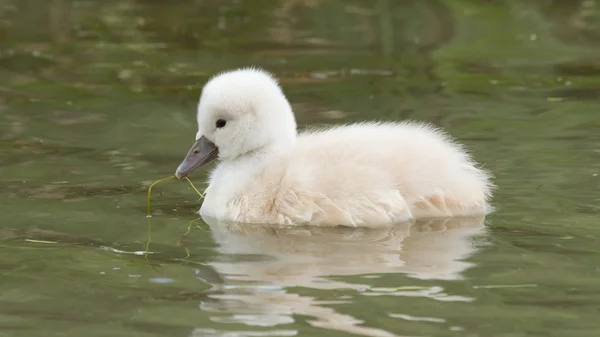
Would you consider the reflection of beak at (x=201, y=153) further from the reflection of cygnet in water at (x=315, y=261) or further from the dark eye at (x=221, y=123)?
the reflection of cygnet in water at (x=315, y=261)

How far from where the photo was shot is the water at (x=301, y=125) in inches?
206

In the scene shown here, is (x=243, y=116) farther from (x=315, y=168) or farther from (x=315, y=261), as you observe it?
(x=315, y=261)

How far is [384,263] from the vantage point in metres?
5.95

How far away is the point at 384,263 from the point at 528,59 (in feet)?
23.5

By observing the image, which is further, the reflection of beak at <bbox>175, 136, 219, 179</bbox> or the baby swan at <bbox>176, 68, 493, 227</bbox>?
the reflection of beak at <bbox>175, 136, 219, 179</bbox>

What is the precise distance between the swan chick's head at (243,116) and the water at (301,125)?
0.49 m

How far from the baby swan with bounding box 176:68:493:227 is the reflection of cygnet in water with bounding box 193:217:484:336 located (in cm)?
8

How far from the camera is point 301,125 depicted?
996cm

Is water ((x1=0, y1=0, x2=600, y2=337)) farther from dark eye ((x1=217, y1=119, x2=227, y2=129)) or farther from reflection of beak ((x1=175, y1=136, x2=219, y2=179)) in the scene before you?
dark eye ((x1=217, y1=119, x2=227, y2=129))

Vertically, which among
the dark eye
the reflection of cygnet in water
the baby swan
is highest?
the dark eye

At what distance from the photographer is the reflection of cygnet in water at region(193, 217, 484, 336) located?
16.9 ft

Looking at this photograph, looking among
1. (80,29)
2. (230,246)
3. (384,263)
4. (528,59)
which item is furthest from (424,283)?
(80,29)

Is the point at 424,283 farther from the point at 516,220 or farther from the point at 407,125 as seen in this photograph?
the point at 407,125

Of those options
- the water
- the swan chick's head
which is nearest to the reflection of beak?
the swan chick's head
